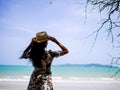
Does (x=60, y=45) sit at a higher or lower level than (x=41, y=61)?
higher

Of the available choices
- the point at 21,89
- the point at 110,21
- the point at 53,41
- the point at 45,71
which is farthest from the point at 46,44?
the point at 21,89

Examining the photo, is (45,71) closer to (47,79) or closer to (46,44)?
(47,79)

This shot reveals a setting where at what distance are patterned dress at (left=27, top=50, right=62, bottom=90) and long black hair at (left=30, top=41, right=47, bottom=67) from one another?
6 cm

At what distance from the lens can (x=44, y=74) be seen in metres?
4.57

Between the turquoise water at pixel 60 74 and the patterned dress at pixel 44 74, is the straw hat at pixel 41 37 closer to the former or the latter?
the patterned dress at pixel 44 74

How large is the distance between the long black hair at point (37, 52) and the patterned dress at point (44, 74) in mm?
57

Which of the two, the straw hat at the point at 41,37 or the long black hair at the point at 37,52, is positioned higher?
the straw hat at the point at 41,37

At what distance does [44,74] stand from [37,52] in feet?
1.15

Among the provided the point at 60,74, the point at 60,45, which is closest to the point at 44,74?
the point at 60,45

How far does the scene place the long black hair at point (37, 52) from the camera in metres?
4.39

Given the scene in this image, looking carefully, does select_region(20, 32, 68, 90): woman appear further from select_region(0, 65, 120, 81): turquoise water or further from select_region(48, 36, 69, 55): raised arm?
select_region(0, 65, 120, 81): turquoise water

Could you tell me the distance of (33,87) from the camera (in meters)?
4.61

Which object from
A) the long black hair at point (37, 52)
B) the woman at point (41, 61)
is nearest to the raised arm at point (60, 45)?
the woman at point (41, 61)

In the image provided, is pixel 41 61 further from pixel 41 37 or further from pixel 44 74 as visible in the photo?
pixel 41 37
